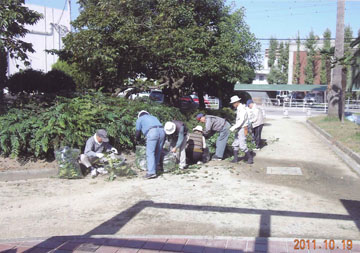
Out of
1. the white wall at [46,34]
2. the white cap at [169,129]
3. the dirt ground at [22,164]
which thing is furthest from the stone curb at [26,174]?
the white wall at [46,34]

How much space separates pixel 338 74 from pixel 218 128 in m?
13.3

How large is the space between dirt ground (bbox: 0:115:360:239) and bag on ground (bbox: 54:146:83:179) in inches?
7.0

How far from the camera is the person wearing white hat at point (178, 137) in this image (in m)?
7.94

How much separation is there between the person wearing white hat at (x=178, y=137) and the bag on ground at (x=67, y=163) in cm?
201

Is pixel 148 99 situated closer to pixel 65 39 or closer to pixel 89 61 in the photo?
pixel 89 61

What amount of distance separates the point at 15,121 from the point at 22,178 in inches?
55.6

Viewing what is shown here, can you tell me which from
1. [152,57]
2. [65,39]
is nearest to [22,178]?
[65,39]

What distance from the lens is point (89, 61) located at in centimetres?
1037

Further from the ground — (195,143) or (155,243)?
(195,143)

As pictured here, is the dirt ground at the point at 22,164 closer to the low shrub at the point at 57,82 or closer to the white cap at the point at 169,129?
the white cap at the point at 169,129

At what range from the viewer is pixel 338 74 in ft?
64.9

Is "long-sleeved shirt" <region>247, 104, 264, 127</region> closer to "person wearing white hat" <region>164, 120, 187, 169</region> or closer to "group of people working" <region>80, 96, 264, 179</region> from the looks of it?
"group of people working" <region>80, 96, 264, 179</region>

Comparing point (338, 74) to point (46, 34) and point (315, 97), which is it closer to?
Answer: point (46, 34)

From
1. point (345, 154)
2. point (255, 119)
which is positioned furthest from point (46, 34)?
point (345, 154)
